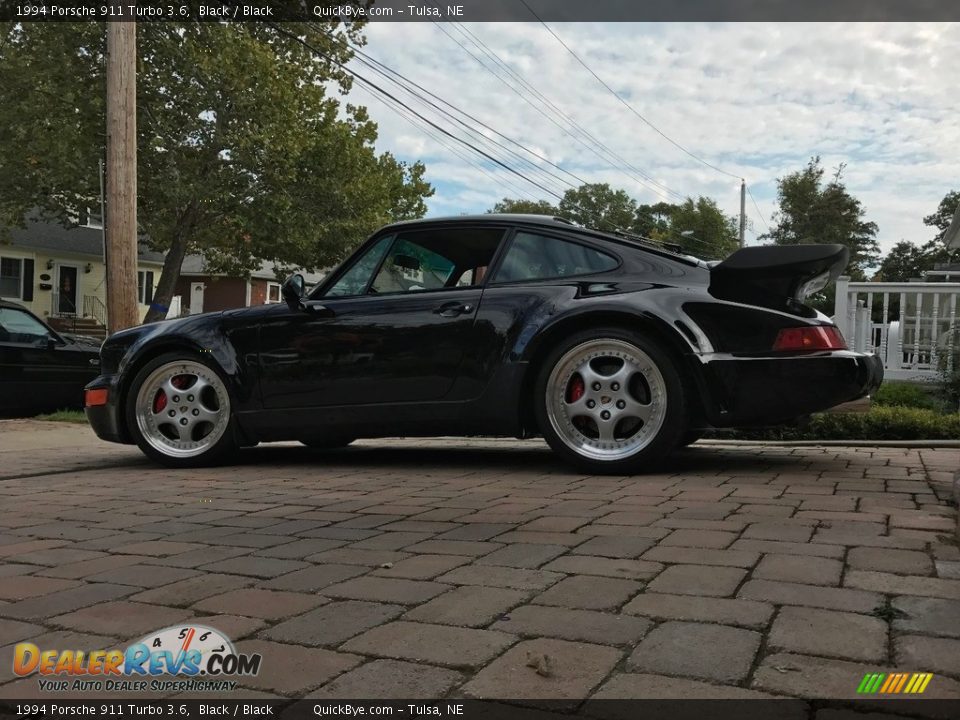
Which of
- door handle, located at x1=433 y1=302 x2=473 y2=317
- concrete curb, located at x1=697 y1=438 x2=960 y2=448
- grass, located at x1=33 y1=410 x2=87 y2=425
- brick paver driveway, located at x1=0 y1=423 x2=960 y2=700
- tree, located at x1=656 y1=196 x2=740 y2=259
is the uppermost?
tree, located at x1=656 y1=196 x2=740 y2=259

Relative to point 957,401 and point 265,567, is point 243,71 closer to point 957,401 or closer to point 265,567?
point 957,401

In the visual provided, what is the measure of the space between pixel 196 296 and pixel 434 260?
4080 centimetres

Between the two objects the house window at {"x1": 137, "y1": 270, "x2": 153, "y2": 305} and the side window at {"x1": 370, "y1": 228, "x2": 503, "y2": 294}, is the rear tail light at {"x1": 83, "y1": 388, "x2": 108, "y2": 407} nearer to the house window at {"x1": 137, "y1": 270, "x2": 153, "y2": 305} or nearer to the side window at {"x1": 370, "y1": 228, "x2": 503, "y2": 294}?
the side window at {"x1": 370, "y1": 228, "x2": 503, "y2": 294}

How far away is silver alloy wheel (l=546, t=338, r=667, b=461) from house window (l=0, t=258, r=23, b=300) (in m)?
30.1

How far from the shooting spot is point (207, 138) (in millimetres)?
21656

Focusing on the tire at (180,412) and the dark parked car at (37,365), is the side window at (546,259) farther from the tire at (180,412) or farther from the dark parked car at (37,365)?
the dark parked car at (37,365)

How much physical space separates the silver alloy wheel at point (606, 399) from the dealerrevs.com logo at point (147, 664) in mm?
2751

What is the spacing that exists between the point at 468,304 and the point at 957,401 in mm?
5638

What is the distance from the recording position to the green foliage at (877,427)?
6477mm

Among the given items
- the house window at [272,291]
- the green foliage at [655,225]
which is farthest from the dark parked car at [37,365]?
the green foliage at [655,225]

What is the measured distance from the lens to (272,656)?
1952 mm

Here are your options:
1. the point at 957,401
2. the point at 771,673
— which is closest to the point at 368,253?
the point at 771,673

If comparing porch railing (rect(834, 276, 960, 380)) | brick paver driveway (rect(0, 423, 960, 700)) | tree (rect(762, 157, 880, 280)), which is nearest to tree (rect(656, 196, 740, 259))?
tree (rect(762, 157, 880, 280))

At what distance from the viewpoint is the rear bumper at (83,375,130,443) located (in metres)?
5.50
